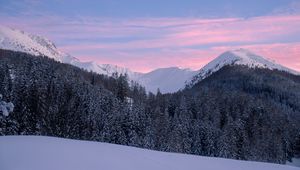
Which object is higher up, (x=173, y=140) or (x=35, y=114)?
(x=35, y=114)

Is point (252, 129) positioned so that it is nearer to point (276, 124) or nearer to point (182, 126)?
point (276, 124)

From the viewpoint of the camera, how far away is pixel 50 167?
39.5ft

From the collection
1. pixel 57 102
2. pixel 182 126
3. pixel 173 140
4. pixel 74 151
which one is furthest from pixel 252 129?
pixel 74 151

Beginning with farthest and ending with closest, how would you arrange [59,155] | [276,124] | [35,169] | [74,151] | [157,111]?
Answer: [276,124], [157,111], [74,151], [59,155], [35,169]

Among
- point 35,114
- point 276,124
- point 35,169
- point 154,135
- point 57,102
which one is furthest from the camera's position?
point 276,124

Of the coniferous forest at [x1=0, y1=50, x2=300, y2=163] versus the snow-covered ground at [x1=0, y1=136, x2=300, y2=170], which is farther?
the coniferous forest at [x1=0, y1=50, x2=300, y2=163]

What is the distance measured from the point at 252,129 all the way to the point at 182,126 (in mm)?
27119

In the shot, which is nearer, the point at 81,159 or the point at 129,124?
the point at 81,159

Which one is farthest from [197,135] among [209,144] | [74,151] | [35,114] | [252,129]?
[74,151]

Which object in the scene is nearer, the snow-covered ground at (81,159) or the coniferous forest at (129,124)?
the snow-covered ground at (81,159)

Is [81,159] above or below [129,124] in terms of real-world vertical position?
above

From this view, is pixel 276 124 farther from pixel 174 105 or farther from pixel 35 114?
pixel 35 114

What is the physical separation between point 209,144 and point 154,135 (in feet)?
34.4

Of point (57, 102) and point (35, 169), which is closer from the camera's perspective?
point (35, 169)
